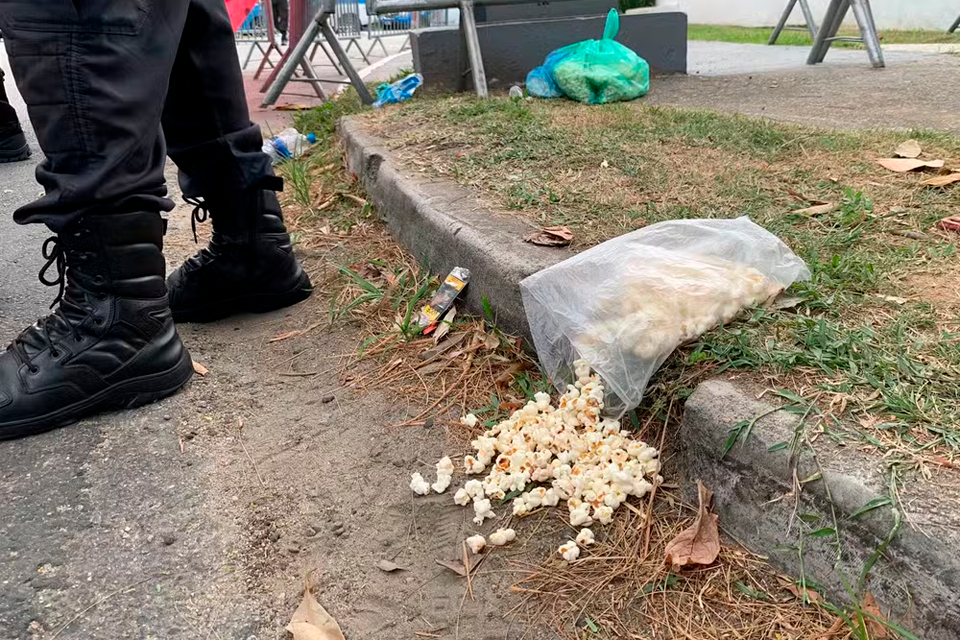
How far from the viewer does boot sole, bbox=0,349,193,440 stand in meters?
1.56

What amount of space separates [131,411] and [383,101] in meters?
3.07

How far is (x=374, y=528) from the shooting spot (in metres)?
1.36

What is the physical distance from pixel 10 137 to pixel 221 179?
9.40ft

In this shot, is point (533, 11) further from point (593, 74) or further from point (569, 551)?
point (569, 551)

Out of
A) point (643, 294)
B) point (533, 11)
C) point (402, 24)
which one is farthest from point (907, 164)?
point (402, 24)

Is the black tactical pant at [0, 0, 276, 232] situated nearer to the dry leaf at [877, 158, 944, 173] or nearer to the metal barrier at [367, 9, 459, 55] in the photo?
the dry leaf at [877, 158, 944, 173]

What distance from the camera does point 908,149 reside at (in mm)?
2533

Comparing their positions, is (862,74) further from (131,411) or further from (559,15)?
(131,411)

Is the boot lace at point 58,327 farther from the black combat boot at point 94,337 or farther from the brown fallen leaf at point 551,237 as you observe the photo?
the brown fallen leaf at point 551,237

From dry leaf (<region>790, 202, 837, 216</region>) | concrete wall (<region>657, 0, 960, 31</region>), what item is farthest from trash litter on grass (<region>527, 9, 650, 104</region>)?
concrete wall (<region>657, 0, 960, 31</region>)

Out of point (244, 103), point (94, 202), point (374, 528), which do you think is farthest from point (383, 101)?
point (374, 528)

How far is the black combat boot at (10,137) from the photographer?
407 cm

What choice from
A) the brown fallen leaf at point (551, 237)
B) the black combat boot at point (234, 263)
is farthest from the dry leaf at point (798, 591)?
the black combat boot at point (234, 263)

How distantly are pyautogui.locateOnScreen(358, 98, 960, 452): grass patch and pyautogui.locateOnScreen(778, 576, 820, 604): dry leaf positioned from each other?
0.24 metres
